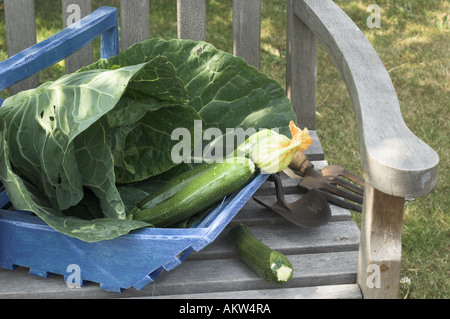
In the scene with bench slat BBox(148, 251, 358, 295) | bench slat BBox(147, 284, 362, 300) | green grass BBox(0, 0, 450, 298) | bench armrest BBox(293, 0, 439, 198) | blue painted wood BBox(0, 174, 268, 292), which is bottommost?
green grass BBox(0, 0, 450, 298)

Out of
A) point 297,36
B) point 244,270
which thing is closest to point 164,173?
point 244,270

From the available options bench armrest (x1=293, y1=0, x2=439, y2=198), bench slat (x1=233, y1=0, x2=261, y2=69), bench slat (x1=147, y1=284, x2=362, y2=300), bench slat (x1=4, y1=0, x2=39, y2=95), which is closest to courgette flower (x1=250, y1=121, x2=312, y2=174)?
bench armrest (x1=293, y1=0, x2=439, y2=198)

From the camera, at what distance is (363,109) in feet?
5.06

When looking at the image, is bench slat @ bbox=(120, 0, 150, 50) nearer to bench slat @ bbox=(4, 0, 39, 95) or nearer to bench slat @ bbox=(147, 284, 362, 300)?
bench slat @ bbox=(4, 0, 39, 95)

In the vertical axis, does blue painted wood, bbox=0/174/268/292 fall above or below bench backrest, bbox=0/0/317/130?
below

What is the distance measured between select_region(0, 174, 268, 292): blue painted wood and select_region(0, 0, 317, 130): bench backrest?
0.73 metres

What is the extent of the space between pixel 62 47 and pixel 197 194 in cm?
63

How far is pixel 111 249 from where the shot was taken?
152 cm

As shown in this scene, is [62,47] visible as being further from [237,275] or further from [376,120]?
[376,120]

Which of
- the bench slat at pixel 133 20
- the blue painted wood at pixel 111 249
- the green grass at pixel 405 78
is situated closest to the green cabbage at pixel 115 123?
the blue painted wood at pixel 111 249

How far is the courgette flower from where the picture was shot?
5.43ft

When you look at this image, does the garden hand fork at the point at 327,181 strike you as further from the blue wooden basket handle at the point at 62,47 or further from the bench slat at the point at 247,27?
the blue wooden basket handle at the point at 62,47

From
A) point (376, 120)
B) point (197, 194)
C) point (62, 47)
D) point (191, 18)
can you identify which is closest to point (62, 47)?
point (62, 47)

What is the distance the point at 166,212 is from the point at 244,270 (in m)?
0.24
